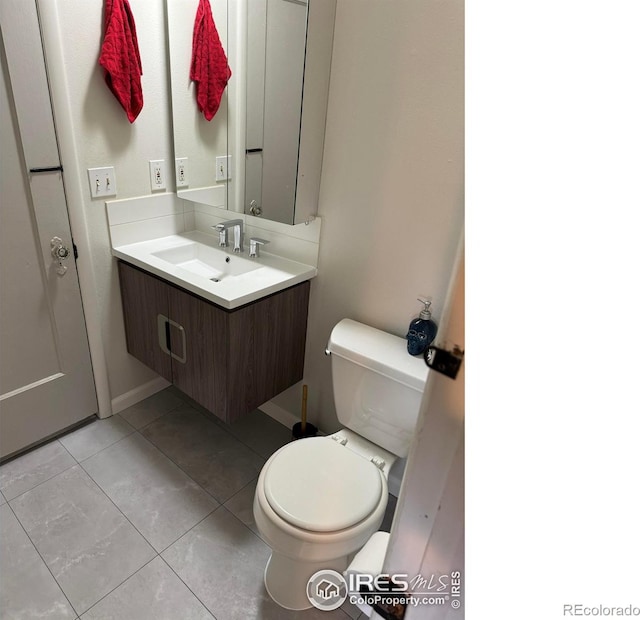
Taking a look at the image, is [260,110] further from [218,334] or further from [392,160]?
[218,334]

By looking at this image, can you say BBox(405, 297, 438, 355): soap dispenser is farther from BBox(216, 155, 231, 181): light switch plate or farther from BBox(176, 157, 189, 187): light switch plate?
BBox(176, 157, 189, 187): light switch plate

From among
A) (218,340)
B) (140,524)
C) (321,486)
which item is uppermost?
(218,340)

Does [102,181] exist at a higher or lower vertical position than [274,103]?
lower

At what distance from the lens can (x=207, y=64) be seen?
5.80ft

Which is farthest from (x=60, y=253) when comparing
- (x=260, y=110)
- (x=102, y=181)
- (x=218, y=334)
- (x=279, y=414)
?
(x=279, y=414)

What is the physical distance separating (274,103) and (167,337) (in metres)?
1.04

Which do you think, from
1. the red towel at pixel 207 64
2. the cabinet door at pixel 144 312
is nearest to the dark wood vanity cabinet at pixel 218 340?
the cabinet door at pixel 144 312

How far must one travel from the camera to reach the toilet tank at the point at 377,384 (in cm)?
139

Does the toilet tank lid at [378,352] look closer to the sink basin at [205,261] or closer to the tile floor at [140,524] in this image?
the sink basin at [205,261]
